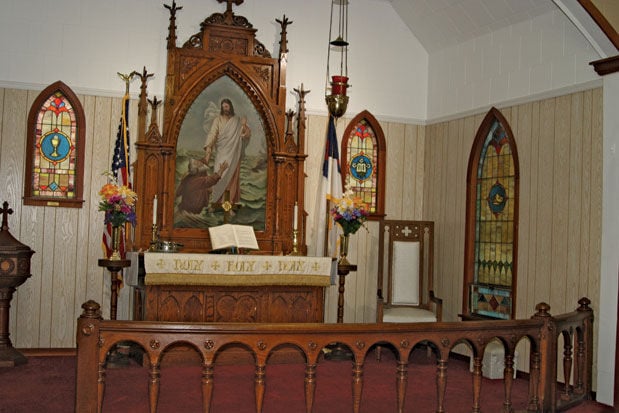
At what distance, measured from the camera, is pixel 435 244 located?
405 inches

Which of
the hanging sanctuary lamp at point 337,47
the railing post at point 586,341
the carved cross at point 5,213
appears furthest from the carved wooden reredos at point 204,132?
the railing post at point 586,341

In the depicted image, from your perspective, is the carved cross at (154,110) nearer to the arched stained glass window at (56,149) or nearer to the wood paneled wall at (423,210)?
the wood paneled wall at (423,210)

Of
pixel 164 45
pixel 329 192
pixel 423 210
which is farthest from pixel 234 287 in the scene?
pixel 423 210

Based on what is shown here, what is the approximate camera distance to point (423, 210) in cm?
1062

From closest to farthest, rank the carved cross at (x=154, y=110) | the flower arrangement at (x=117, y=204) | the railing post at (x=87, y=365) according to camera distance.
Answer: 1. the railing post at (x=87, y=365)
2. the flower arrangement at (x=117, y=204)
3. the carved cross at (x=154, y=110)

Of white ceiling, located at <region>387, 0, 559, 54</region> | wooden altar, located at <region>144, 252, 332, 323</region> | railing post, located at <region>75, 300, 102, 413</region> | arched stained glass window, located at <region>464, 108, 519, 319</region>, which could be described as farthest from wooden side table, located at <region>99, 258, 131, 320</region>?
white ceiling, located at <region>387, 0, 559, 54</region>

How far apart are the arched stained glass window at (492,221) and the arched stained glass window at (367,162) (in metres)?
1.30

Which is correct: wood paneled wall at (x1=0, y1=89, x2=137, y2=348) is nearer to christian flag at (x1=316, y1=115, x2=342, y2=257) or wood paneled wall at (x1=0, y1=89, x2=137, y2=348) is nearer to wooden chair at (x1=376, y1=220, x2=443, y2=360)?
christian flag at (x1=316, y1=115, x2=342, y2=257)

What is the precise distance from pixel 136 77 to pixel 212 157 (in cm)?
130

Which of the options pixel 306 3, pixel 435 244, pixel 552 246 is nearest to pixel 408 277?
pixel 435 244

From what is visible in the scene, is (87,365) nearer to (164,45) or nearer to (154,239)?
(154,239)

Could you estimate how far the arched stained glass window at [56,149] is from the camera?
898cm

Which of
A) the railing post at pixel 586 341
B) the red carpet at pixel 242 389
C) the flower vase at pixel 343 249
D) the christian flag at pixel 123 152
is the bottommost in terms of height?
the red carpet at pixel 242 389

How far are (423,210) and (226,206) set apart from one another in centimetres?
285
